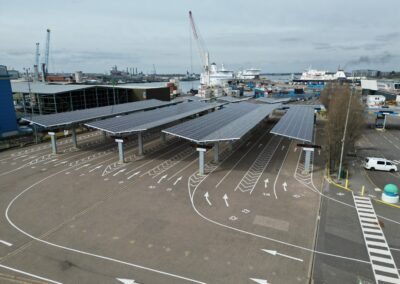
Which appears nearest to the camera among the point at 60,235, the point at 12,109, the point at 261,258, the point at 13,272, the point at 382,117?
the point at 13,272

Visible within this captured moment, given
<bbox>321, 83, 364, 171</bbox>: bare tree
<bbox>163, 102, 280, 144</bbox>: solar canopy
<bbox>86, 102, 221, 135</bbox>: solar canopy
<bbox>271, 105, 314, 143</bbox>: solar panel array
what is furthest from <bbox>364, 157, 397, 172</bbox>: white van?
<bbox>86, 102, 221, 135</bbox>: solar canopy

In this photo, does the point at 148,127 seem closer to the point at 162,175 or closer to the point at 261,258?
the point at 162,175

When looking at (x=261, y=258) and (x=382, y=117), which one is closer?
(x=261, y=258)

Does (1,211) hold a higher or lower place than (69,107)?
lower

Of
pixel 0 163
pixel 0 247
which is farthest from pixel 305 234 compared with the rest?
pixel 0 163

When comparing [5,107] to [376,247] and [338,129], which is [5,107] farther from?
[376,247]

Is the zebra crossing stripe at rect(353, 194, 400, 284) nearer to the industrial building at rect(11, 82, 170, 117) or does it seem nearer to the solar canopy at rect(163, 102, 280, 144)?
the solar canopy at rect(163, 102, 280, 144)

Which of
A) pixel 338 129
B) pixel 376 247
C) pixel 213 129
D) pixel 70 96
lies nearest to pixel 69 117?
pixel 213 129
